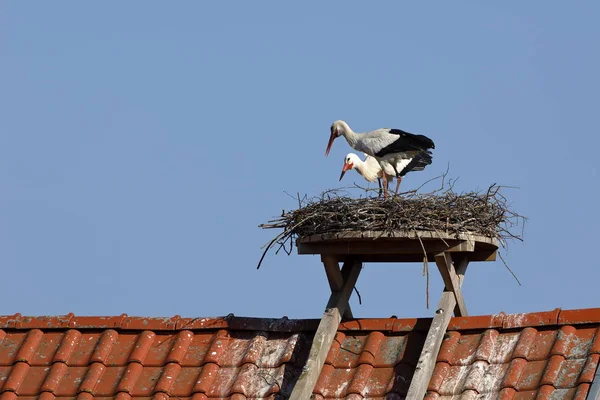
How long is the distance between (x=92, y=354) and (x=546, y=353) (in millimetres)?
2686

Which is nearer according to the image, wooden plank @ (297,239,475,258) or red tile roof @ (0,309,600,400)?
red tile roof @ (0,309,600,400)

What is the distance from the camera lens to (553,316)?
6391 mm

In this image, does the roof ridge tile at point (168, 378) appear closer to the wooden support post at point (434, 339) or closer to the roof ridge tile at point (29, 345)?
the roof ridge tile at point (29, 345)

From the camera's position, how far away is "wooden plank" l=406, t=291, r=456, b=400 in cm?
601

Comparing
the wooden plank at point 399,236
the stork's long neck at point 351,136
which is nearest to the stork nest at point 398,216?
the wooden plank at point 399,236

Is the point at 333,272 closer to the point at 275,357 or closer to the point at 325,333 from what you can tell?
the point at 325,333

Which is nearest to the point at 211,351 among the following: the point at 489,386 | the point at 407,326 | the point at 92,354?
the point at 92,354

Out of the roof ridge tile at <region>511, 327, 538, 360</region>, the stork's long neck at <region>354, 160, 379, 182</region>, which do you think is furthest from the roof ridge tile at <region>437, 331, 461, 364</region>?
the stork's long neck at <region>354, 160, 379, 182</region>

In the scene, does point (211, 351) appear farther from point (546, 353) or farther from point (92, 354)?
point (546, 353)


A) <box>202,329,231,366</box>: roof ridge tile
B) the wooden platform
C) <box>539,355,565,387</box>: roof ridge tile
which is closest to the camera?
<box>539,355,565,387</box>: roof ridge tile

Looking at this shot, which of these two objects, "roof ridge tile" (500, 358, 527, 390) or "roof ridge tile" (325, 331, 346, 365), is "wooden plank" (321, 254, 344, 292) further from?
"roof ridge tile" (500, 358, 527, 390)

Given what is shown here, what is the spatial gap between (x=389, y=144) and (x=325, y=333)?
12.8ft

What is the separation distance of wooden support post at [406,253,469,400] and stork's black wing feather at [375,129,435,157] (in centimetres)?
310

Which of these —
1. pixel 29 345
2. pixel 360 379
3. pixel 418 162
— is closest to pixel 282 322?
pixel 360 379
